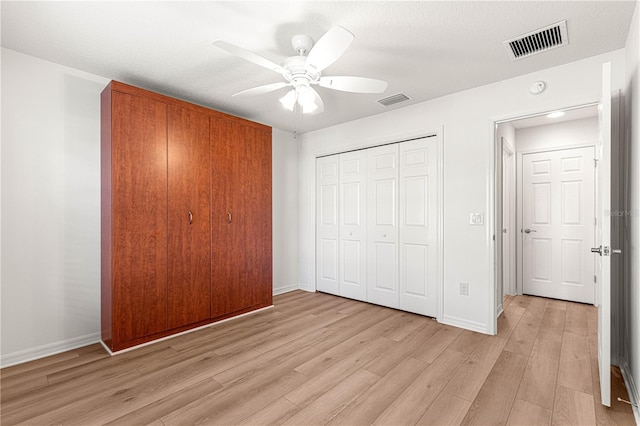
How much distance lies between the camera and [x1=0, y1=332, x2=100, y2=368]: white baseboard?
237cm

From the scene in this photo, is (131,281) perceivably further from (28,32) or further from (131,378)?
(28,32)

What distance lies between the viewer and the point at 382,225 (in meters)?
3.96

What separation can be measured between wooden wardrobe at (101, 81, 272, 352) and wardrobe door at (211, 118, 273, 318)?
0.01 metres

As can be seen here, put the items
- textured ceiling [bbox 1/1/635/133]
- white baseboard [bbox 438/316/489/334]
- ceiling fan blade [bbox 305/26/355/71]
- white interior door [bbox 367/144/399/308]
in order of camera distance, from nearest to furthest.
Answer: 1. ceiling fan blade [bbox 305/26/355/71]
2. textured ceiling [bbox 1/1/635/133]
3. white baseboard [bbox 438/316/489/334]
4. white interior door [bbox 367/144/399/308]

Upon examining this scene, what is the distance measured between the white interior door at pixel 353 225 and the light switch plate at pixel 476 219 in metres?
1.39

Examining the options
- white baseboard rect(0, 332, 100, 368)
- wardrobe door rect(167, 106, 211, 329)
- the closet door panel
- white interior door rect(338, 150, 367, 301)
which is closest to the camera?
white baseboard rect(0, 332, 100, 368)

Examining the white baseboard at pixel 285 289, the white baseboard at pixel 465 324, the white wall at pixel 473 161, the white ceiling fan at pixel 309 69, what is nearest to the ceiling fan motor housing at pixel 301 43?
the white ceiling fan at pixel 309 69

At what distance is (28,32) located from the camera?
2154 mm

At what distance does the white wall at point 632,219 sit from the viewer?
180 centimetres

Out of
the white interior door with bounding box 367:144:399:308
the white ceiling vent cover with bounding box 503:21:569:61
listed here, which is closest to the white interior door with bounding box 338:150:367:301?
the white interior door with bounding box 367:144:399:308

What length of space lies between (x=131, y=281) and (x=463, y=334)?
316cm

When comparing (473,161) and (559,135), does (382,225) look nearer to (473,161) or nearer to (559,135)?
(473,161)

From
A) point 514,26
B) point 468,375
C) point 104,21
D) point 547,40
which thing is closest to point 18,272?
point 104,21

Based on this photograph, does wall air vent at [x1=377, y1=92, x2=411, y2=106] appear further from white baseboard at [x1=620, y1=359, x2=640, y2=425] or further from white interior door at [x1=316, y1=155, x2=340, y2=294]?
white baseboard at [x1=620, y1=359, x2=640, y2=425]
